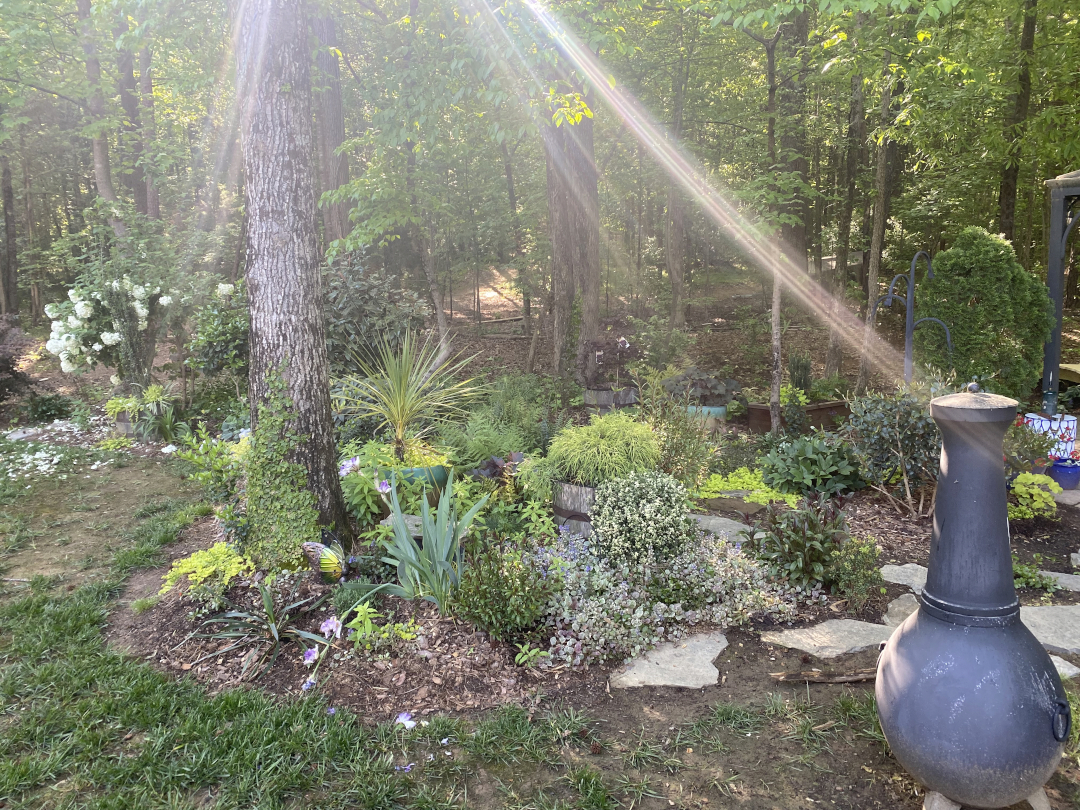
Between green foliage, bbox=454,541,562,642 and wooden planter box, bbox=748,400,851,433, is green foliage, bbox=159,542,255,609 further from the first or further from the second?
wooden planter box, bbox=748,400,851,433

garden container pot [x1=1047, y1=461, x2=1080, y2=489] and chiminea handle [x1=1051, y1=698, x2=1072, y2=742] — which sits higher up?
chiminea handle [x1=1051, y1=698, x2=1072, y2=742]

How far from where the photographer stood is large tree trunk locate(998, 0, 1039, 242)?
7293 millimetres

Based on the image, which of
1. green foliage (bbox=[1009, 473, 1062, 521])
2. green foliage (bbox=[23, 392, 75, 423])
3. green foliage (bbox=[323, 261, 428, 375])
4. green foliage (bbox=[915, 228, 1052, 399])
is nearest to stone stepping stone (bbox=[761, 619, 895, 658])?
green foliage (bbox=[1009, 473, 1062, 521])

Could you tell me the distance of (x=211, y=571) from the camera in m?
3.19

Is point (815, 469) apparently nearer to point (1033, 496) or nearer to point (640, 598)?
point (1033, 496)

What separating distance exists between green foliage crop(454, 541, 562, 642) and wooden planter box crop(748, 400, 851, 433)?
14.4 ft

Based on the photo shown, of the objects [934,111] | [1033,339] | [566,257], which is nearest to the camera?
[1033,339]

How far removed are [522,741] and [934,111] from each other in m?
8.00

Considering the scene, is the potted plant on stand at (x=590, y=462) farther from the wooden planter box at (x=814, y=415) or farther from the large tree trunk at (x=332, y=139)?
the large tree trunk at (x=332, y=139)

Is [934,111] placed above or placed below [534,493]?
above

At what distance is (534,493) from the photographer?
3.78m

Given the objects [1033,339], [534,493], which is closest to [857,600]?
[534,493]

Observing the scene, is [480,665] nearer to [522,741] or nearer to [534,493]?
[522,741]

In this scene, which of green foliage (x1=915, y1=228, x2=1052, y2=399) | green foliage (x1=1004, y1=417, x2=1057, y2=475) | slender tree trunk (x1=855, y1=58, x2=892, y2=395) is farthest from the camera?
slender tree trunk (x1=855, y1=58, x2=892, y2=395)
